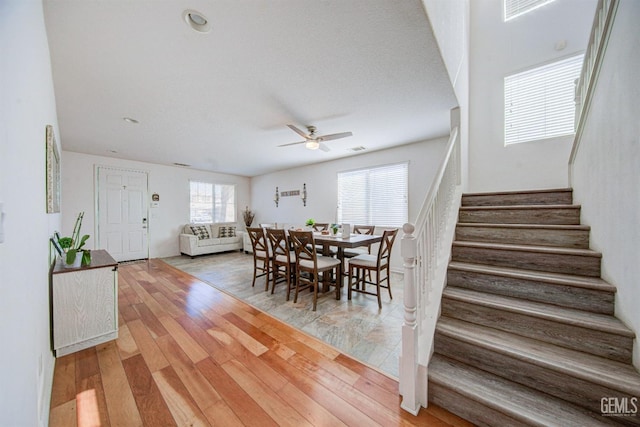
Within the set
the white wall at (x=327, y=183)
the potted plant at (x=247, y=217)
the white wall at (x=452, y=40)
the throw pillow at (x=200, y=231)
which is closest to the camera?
the white wall at (x=452, y=40)

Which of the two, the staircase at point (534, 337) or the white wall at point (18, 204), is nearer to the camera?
the white wall at point (18, 204)

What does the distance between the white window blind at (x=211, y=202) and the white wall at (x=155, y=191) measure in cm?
15

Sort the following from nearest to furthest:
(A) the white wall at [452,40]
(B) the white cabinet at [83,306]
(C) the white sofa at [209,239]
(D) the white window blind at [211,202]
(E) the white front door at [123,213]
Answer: (A) the white wall at [452,40] < (B) the white cabinet at [83,306] < (E) the white front door at [123,213] < (C) the white sofa at [209,239] < (D) the white window blind at [211,202]

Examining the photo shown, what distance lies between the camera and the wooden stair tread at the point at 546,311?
1.31 meters

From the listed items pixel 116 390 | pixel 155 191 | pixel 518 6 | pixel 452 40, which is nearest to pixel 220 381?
pixel 116 390

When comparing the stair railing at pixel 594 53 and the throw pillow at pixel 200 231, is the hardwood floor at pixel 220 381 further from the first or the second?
the throw pillow at pixel 200 231

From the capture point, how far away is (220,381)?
165 cm

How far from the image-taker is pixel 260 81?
Result: 2.30 metres

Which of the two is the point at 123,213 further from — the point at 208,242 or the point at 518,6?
the point at 518,6

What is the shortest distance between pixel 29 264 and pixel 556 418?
2.73 meters

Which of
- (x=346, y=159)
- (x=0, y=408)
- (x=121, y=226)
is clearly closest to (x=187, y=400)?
(x=0, y=408)

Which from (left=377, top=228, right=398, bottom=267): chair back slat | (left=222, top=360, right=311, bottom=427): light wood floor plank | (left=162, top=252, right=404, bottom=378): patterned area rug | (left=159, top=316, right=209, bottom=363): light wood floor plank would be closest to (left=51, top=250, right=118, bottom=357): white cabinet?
(left=159, top=316, right=209, bottom=363): light wood floor plank

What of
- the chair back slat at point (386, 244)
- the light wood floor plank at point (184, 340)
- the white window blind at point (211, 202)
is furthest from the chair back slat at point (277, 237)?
the white window blind at point (211, 202)

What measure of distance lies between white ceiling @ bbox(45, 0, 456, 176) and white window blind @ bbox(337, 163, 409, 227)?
3.18 feet
